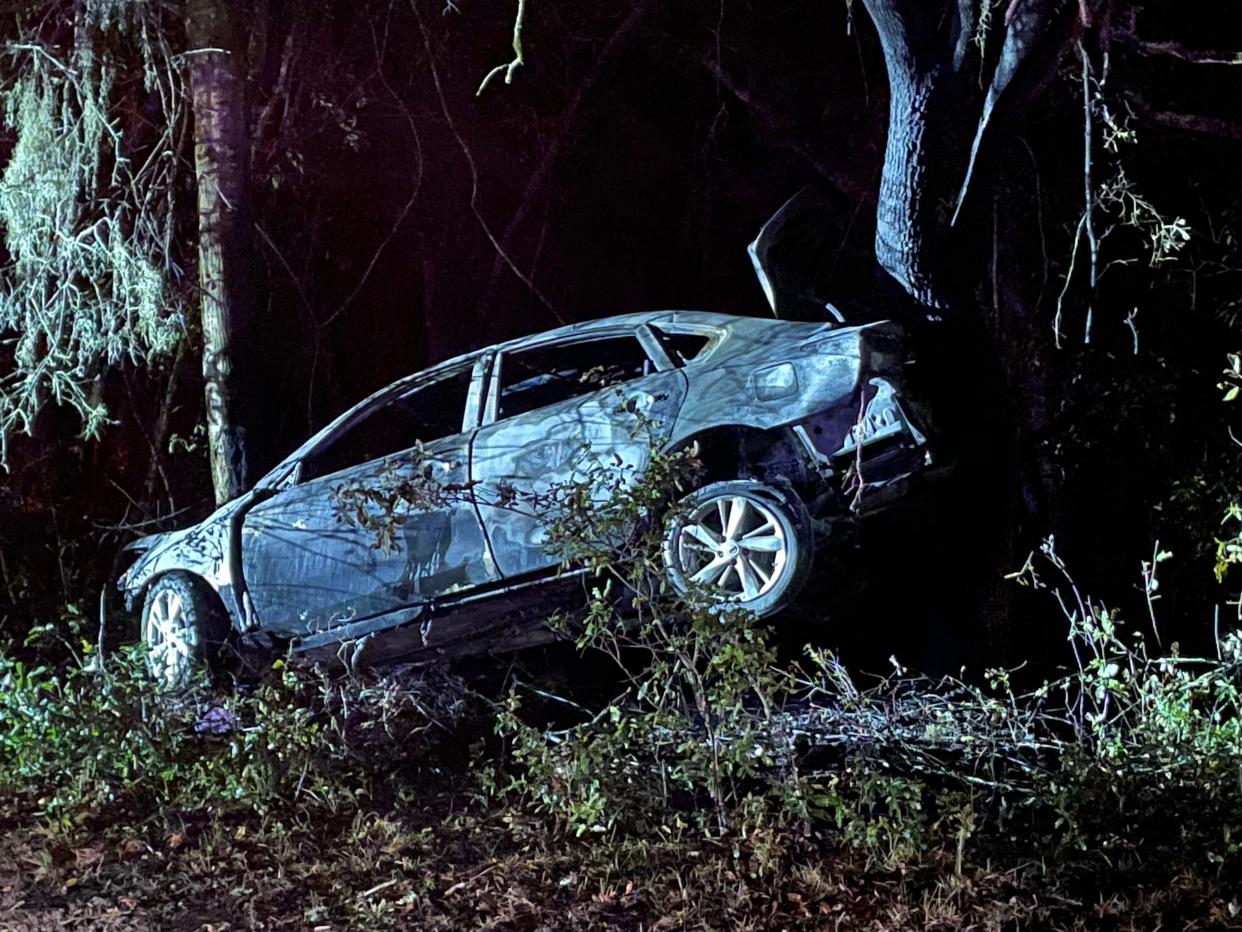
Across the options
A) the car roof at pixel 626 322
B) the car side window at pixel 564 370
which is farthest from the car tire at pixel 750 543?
the car roof at pixel 626 322

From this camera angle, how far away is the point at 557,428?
6574mm

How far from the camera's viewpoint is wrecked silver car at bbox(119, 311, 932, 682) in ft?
20.1

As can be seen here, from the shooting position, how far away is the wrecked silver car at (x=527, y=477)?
6.14 m

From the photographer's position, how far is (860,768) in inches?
201

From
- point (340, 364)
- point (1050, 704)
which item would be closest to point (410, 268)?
point (340, 364)

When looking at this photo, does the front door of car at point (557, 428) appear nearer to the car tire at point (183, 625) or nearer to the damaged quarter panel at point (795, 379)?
the damaged quarter panel at point (795, 379)

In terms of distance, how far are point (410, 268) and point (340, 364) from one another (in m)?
0.76

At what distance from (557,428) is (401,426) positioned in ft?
3.20

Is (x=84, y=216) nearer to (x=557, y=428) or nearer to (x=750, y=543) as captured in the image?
(x=557, y=428)

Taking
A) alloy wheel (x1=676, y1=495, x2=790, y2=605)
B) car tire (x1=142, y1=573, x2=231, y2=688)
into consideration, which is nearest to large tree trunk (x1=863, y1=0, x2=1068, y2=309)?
alloy wheel (x1=676, y1=495, x2=790, y2=605)

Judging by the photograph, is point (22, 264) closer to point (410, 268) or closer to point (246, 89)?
point (246, 89)

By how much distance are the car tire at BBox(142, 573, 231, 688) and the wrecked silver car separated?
0.04ft

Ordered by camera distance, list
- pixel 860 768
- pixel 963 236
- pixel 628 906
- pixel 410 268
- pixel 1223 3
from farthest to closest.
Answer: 1. pixel 410 268
2. pixel 1223 3
3. pixel 963 236
4. pixel 860 768
5. pixel 628 906

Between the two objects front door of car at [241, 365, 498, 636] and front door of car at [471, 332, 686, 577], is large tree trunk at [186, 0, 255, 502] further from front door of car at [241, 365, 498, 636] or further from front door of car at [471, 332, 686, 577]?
front door of car at [471, 332, 686, 577]
